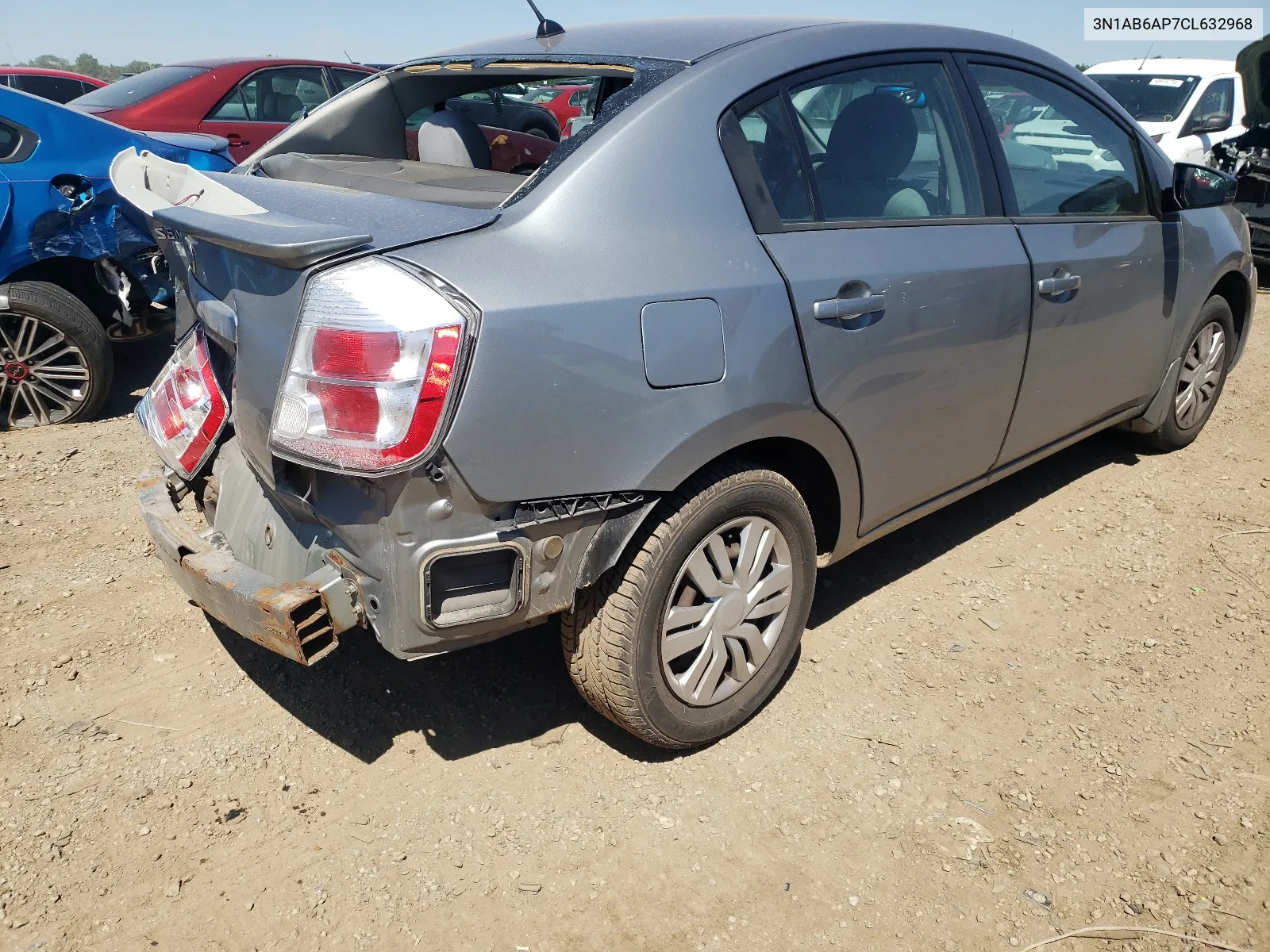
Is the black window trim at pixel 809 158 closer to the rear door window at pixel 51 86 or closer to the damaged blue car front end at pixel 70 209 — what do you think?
the damaged blue car front end at pixel 70 209

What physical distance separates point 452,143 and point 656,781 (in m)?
2.16

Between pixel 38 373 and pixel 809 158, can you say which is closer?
pixel 809 158

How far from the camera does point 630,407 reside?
2.04m

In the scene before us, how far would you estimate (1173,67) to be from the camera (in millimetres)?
10469

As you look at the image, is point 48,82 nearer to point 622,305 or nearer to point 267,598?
point 267,598

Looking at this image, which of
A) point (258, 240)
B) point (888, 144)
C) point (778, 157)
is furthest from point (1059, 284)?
point (258, 240)

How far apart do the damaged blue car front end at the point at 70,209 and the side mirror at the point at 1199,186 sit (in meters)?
4.67

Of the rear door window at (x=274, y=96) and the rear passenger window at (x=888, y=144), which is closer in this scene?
the rear passenger window at (x=888, y=144)

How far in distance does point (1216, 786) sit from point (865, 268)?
164 centimetres

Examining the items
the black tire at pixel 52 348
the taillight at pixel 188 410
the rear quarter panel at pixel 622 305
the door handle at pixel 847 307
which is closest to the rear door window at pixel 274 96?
the black tire at pixel 52 348

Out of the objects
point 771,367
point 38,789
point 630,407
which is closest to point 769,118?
point 771,367

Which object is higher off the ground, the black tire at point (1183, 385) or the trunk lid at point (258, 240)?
the trunk lid at point (258, 240)

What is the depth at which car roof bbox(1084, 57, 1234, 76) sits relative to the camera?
10.3 metres

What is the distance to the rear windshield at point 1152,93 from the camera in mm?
10031
